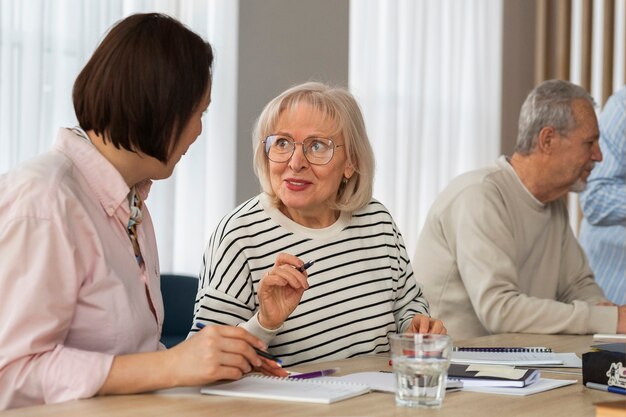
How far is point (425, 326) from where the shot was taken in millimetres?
2258

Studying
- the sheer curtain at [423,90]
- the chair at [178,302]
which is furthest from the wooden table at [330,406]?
the sheer curtain at [423,90]

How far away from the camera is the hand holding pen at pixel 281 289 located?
1920 mm

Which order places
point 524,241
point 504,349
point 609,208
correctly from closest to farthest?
point 504,349 < point 524,241 < point 609,208

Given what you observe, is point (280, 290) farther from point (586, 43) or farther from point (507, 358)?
point (586, 43)

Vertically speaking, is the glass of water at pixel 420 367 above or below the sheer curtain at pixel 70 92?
below

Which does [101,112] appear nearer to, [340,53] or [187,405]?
[187,405]

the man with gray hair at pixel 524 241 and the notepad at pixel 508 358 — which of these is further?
the man with gray hair at pixel 524 241

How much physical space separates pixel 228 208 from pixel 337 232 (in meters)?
1.84

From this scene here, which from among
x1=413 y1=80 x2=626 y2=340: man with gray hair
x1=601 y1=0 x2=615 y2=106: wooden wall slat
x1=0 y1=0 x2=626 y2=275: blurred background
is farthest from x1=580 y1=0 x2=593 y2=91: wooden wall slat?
x1=413 y1=80 x2=626 y2=340: man with gray hair

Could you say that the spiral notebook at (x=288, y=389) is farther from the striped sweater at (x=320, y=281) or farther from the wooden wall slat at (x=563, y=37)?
the wooden wall slat at (x=563, y=37)

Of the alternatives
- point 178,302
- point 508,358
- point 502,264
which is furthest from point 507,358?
point 178,302

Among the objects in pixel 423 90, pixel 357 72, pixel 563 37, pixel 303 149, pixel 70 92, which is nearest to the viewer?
pixel 303 149

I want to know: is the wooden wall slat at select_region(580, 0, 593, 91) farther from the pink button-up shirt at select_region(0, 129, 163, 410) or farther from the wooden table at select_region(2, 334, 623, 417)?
the pink button-up shirt at select_region(0, 129, 163, 410)

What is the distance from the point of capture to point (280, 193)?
2424 mm
